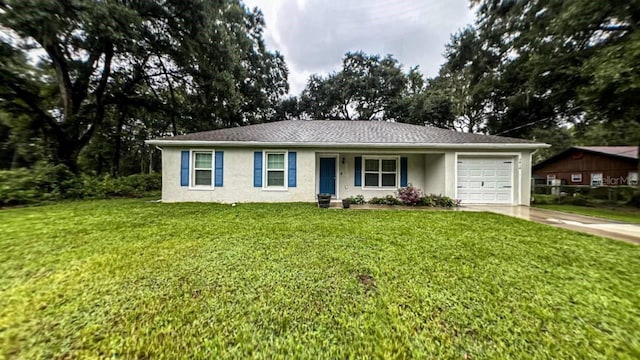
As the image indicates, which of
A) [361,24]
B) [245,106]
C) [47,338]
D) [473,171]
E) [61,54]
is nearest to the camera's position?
[47,338]

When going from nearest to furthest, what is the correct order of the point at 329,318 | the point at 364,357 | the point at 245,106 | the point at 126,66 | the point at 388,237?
1. the point at 364,357
2. the point at 329,318
3. the point at 388,237
4. the point at 126,66
5. the point at 245,106

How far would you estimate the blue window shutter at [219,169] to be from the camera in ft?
29.0

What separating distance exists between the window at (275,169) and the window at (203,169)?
2210 millimetres

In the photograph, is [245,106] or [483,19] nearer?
[483,19]

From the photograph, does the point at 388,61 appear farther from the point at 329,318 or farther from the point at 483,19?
the point at 329,318

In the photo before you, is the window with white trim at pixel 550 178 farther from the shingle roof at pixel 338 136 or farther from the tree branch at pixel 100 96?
the tree branch at pixel 100 96

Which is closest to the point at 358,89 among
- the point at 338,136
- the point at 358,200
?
the point at 338,136

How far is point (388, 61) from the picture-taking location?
73.9ft

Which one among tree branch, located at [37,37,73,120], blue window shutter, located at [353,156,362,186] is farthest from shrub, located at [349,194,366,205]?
tree branch, located at [37,37,73,120]

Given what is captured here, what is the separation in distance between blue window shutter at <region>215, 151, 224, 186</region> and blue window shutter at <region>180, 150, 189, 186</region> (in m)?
1.11

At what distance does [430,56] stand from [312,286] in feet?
70.7

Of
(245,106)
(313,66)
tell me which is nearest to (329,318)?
(245,106)

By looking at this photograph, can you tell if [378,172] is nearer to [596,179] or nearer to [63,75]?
[63,75]

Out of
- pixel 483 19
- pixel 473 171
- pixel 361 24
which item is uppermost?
pixel 361 24
